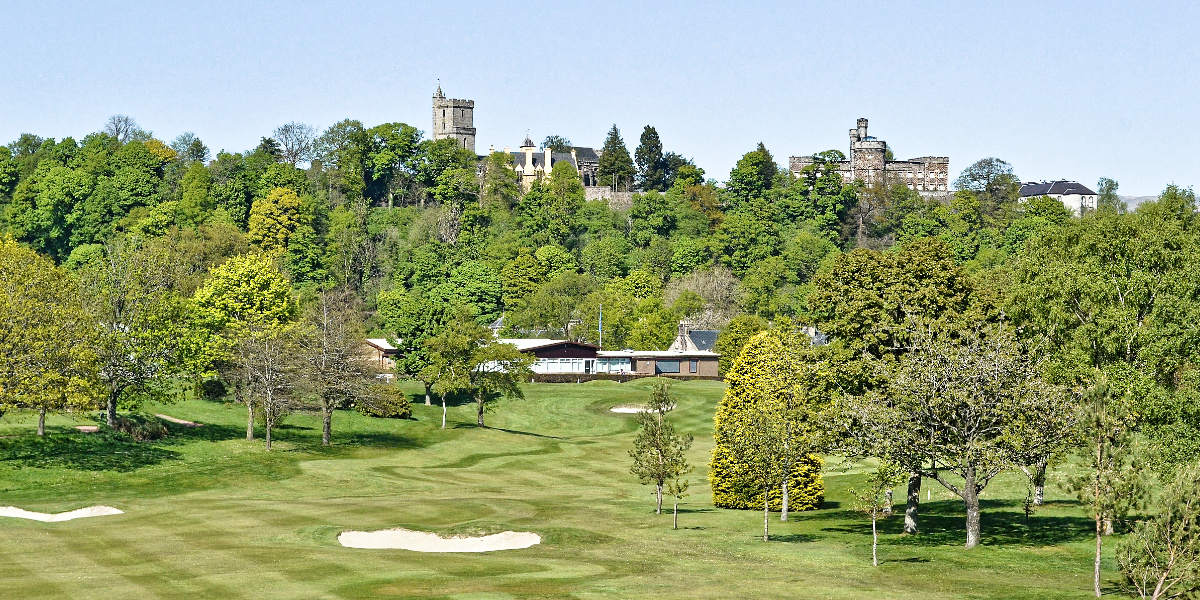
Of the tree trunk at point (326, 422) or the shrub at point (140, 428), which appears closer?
the shrub at point (140, 428)

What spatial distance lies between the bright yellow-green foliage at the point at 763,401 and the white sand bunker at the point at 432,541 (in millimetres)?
12227

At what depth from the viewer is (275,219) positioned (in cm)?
19562

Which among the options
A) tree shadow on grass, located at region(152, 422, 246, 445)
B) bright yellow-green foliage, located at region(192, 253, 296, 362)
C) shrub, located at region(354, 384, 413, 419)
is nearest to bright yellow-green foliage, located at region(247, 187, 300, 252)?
bright yellow-green foliage, located at region(192, 253, 296, 362)

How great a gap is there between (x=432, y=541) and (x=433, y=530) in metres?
1.83

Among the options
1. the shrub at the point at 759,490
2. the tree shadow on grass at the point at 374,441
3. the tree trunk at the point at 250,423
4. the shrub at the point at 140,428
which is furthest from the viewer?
the tree shadow on grass at the point at 374,441

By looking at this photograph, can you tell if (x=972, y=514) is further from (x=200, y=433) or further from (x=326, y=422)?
(x=200, y=433)

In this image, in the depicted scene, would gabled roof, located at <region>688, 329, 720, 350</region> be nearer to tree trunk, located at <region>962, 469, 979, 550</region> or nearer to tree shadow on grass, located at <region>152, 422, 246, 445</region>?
tree shadow on grass, located at <region>152, 422, 246, 445</region>

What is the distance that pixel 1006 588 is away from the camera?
42000mm

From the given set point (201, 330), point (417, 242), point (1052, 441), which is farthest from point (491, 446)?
point (417, 242)

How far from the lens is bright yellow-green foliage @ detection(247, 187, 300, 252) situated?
632ft

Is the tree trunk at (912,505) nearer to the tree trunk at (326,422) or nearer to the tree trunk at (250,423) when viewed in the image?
the tree trunk at (326,422)

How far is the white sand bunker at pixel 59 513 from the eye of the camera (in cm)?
5697

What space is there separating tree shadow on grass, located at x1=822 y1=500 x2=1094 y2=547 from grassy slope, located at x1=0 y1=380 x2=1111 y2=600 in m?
0.16

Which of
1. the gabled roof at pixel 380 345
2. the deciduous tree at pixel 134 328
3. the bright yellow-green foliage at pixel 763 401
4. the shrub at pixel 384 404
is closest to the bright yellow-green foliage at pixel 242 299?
the shrub at pixel 384 404
